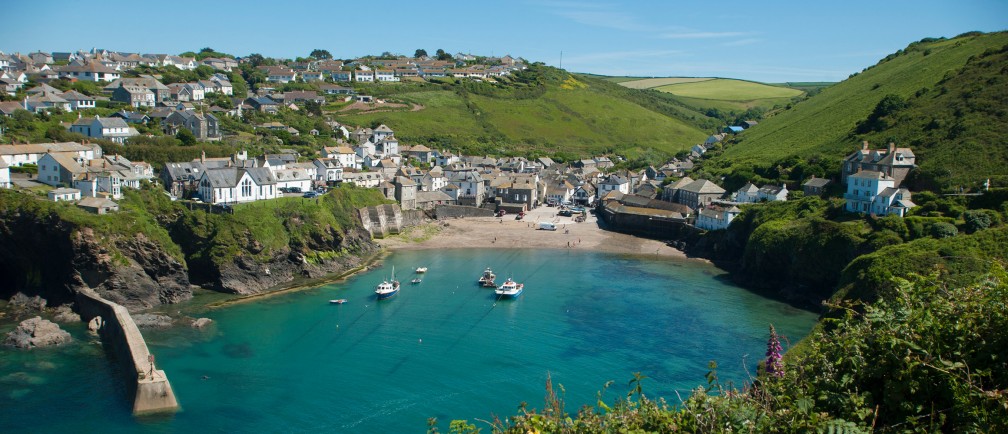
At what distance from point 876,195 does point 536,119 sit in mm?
84304

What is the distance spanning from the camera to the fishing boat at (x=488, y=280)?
4788 cm

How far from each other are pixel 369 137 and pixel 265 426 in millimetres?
70855

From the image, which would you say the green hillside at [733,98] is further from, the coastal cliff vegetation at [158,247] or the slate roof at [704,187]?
the coastal cliff vegetation at [158,247]

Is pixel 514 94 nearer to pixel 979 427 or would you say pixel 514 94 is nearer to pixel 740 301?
pixel 740 301

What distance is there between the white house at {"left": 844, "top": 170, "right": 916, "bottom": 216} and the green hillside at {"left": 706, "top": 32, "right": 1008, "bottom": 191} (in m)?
5.78

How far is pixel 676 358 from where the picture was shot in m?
33.9

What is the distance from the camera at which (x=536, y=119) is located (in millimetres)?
131000

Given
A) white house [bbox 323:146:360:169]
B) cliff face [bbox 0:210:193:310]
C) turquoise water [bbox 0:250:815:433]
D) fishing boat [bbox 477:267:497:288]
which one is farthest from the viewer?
white house [bbox 323:146:360:169]

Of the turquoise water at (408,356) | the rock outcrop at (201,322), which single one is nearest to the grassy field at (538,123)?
the turquoise water at (408,356)

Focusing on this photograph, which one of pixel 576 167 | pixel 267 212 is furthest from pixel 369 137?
pixel 267 212

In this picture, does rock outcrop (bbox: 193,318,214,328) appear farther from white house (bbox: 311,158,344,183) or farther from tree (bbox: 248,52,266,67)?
tree (bbox: 248,52,266,67)

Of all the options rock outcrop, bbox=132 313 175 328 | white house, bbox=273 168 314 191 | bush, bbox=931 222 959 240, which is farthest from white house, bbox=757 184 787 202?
rock outcrop, bbox=132 313 175 328

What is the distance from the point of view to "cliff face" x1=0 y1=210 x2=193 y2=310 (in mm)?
40750

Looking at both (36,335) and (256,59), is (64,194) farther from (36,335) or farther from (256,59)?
(256,59)
